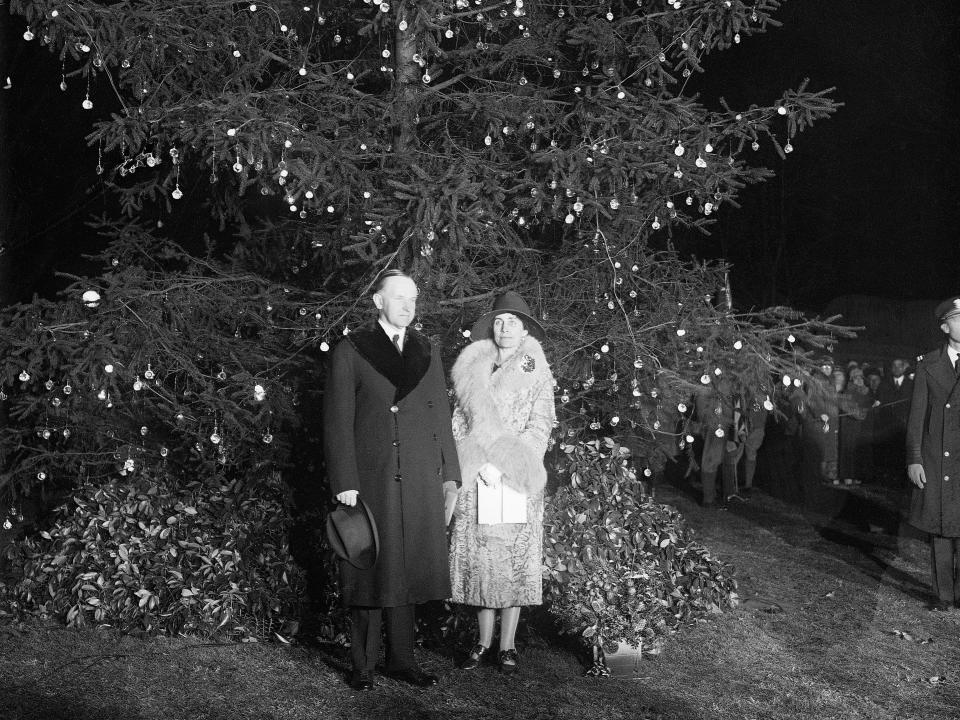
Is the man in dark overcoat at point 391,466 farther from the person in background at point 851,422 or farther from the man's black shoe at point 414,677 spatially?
the person in background at point 851,422

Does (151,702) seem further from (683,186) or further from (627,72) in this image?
(627,72)

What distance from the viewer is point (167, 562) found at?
7195mm

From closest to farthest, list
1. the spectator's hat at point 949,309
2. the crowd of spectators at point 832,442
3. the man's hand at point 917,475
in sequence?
the spectator's hat at point 949,309 < the man's hand at point 917,475 < the crowd of spectators at point 832,442

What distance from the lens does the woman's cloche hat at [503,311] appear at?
6.11 m

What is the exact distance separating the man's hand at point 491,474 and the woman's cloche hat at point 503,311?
0.76 meters

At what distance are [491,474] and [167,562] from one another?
251cm

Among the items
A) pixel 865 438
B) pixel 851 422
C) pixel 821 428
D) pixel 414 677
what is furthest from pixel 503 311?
pixel 865 438

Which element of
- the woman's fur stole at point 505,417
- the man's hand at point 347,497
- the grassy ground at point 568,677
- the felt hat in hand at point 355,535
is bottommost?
the grassy ground at point 568,677

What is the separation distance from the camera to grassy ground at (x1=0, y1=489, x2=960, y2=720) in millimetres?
5531

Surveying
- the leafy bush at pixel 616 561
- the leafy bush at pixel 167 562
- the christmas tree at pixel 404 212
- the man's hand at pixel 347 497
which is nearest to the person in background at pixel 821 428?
the christmas tree at pixel 404 212

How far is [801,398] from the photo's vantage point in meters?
7.57

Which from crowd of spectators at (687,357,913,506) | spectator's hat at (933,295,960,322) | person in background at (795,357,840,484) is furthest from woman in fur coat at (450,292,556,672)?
crowd of spectators at (687,357,913,506)

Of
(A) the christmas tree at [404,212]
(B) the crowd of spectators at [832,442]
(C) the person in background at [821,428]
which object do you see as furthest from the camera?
(B) the crowd of spectators at [832,442]

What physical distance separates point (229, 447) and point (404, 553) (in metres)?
2.25
